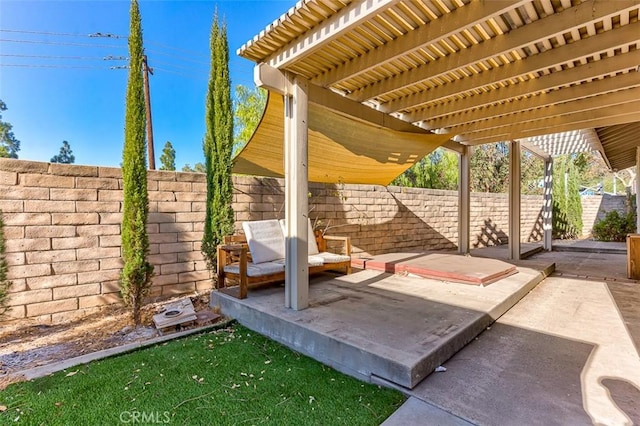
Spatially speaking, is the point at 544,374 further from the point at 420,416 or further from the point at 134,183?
the point at 134,183

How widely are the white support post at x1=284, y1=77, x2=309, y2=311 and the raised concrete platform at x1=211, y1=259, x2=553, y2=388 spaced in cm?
35

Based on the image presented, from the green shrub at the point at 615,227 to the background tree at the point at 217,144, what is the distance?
1712cm

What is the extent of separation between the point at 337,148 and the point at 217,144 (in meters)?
2.24

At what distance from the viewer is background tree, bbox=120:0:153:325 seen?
453 cm

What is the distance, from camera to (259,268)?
16.2 feet

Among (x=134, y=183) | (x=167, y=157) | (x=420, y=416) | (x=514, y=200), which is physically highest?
(x=167, y=157)

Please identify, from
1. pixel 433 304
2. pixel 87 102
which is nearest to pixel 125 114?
pixel 433 304

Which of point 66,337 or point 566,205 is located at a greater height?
point 566,205

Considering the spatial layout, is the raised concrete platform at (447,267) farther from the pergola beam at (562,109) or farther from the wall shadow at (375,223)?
the pergola beam at (562,109)

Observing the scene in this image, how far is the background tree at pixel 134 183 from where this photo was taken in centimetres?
453

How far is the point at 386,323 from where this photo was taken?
12.0 feet

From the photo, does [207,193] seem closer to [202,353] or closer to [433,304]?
[202,353]

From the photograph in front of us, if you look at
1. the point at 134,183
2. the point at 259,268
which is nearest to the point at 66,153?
the point at 134,183

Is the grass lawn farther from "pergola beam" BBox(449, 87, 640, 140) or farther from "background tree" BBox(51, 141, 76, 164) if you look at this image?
"background tree" BBox(51, 141, 76, 164)
